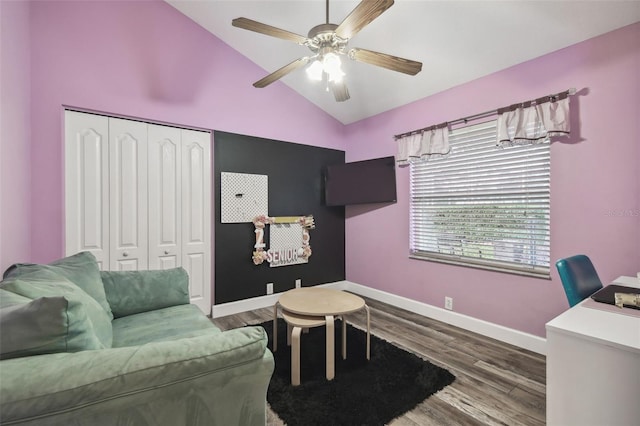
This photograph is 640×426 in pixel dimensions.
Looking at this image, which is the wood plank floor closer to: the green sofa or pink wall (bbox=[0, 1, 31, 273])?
the green sofa

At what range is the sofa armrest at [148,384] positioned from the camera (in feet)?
2.40

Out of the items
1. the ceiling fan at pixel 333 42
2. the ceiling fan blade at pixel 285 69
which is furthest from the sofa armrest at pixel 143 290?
the ceiling fan at pixel 333 42

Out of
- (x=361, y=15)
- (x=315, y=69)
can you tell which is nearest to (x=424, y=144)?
(x=315, y=69)

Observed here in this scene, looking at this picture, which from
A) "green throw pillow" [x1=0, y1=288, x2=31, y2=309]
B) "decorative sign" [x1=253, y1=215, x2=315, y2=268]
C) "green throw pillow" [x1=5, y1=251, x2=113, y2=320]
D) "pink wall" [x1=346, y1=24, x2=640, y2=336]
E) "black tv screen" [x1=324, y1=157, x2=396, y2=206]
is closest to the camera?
"green throw pillow" [x1=0, y1=288, x2=31, y2=309]

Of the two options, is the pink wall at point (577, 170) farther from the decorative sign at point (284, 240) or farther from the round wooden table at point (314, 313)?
the decorative sign at point (284, 240)

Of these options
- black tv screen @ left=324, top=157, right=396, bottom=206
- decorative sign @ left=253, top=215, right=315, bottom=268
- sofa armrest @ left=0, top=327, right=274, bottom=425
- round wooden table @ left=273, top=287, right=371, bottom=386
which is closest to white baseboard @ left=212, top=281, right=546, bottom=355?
decorative sign @ left=253, top=215, right=315, bottom=268

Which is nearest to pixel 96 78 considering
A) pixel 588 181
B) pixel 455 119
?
pixel 455 119

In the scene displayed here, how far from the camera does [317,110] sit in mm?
4035

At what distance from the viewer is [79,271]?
5.31 ft

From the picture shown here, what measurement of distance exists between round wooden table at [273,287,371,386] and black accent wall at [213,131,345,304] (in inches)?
44.3

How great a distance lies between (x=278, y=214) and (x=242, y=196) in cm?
54

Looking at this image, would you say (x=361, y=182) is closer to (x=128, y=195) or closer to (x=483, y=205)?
(x=483, y=205)

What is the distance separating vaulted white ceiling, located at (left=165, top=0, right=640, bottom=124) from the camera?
203 cm

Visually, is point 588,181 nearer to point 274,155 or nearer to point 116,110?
point 274,155
